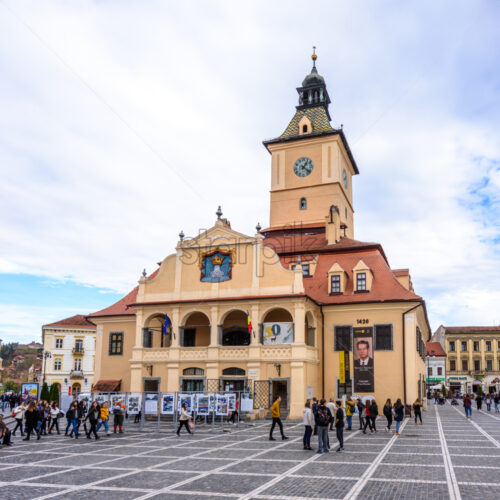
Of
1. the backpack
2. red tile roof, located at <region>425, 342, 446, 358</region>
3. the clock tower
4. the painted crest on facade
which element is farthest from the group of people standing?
red tile roof, located at <region>425, 342, 446, 358</region>

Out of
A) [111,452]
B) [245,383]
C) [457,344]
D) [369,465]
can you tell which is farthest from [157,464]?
[457,344]

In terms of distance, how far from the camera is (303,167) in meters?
53.0

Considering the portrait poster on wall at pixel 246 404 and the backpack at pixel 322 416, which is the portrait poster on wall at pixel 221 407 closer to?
the portrait poster on wall at pixel 246 404

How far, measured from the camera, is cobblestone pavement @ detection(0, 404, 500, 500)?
12.6 meters

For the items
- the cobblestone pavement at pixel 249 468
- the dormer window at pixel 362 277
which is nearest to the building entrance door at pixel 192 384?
the cobblestone pavement at pixel 249 468

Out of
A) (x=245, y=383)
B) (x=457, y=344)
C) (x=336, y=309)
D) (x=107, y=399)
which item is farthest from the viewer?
(x=457, y=344)

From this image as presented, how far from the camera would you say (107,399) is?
2856 cm

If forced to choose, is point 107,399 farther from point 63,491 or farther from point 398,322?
point 398,322

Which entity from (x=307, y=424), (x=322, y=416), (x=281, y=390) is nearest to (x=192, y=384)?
(x=281, y=390)

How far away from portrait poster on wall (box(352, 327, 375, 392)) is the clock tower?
13.6m

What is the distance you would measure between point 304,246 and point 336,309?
26.8ft

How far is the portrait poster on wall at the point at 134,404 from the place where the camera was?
29047mm

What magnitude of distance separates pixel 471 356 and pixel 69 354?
62.6 metres

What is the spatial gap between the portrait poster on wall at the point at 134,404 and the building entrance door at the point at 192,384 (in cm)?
Result: 823
